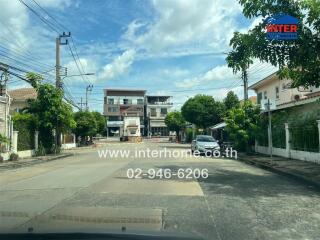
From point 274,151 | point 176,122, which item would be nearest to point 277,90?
point 274,151

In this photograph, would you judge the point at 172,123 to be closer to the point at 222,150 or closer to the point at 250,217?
the point at 222,150

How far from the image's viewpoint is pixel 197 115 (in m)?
65.0

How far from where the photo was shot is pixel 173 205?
10.6 metres

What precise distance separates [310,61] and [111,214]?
8.44 meters

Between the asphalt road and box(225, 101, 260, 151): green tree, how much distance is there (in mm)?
14612

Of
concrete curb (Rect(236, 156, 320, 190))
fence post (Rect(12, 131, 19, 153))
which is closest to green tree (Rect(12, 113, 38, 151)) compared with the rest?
fence post (Rect(12, 131, 19, 153))

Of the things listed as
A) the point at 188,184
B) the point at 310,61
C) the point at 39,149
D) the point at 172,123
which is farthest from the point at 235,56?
the point at 172,123

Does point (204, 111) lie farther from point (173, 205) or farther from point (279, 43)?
point (173, 205)

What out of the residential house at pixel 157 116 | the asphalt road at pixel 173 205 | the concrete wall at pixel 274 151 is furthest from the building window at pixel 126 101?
the asphalt road at pixel 173 205

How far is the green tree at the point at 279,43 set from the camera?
14203 mm

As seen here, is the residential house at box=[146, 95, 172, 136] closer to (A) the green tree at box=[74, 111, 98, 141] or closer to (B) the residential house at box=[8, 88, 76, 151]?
(B) the residential house at box=[8, 88, 76, 151]

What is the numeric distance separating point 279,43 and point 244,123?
17.3 meters

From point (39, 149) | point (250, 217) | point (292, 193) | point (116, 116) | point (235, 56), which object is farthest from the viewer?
point (116, 116)

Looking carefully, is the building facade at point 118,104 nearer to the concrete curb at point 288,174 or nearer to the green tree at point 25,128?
the green tree at point 25,128
